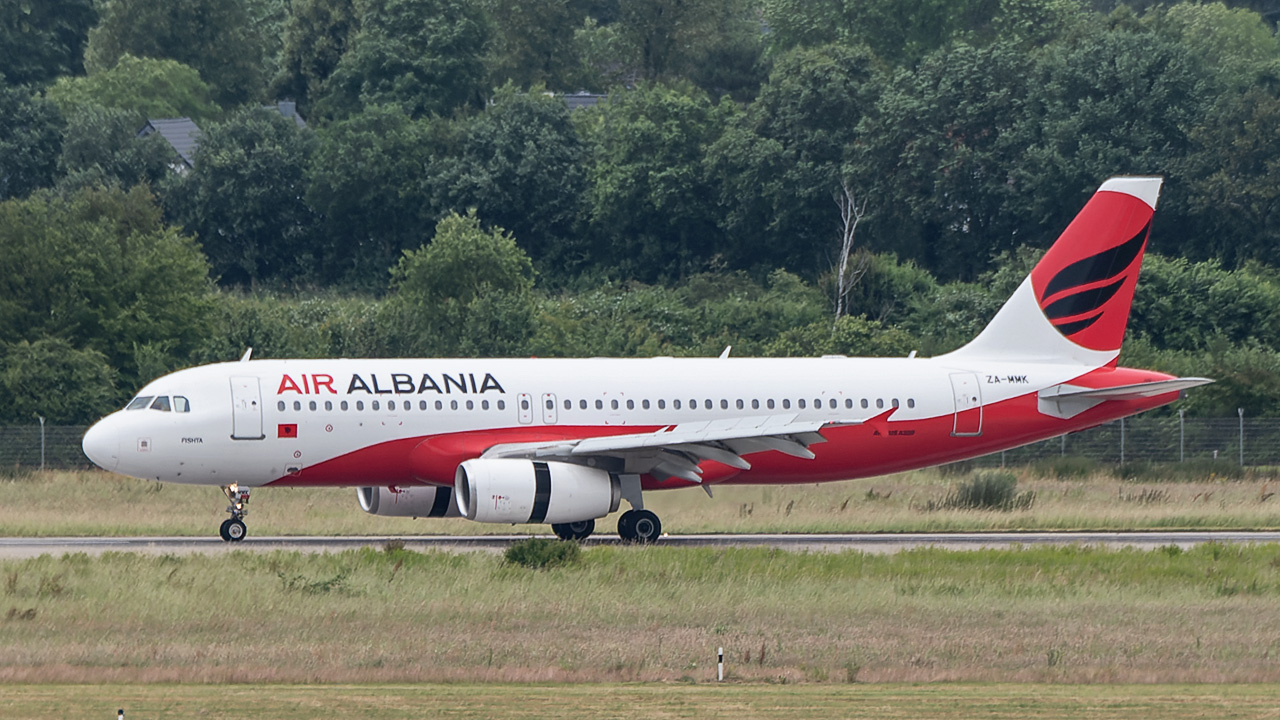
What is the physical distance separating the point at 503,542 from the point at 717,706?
17232 millimetres

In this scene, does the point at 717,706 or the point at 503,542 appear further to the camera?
the point at 503,542

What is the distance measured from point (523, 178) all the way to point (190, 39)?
114ft

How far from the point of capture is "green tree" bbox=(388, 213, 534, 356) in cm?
6319

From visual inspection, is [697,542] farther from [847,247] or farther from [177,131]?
[177,131]

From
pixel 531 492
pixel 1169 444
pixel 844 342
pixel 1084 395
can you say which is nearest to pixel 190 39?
pixel 844 342

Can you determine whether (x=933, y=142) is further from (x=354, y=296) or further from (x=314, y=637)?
(x=314, y=637)

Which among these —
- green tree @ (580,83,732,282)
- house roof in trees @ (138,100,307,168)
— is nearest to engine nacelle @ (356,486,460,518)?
green tree @ (580,83,732,282)

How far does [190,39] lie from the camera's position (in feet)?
376

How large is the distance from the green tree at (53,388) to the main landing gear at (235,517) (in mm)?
21938

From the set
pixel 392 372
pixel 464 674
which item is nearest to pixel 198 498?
pixel 392 372

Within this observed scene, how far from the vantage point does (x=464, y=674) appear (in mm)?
21172

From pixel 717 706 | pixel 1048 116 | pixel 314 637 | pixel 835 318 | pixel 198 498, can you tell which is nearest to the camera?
pixel 717 706

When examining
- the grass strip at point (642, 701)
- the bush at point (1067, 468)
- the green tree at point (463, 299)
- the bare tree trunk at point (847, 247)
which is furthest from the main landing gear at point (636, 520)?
the bare tree trunk at point (847, 247)

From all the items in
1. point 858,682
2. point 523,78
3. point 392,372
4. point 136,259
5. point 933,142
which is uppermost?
point 523,78
